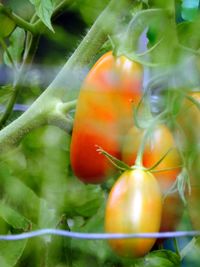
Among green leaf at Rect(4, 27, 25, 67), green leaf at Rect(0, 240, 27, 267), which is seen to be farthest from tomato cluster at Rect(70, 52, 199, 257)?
green leaf at Rect(4, 27, 25, 67)

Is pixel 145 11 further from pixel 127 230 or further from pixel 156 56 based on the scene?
pixel 127 230

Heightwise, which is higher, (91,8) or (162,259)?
(91,8)

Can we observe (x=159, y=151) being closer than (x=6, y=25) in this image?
Yes

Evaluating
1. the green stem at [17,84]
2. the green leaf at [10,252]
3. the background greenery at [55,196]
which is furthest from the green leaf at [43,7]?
the green leaf at [10,252]

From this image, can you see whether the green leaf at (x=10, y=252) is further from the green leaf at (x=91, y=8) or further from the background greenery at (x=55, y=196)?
the green leaf at (x=91, y=8)

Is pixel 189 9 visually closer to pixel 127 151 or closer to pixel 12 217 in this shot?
pixel 127 151

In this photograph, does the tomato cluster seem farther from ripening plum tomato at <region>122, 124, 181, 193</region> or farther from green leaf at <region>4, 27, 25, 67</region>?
green leaf at <region>4, 27, 25, 67</region>

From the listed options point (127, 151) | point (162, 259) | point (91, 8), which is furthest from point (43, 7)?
point (162, 259)
